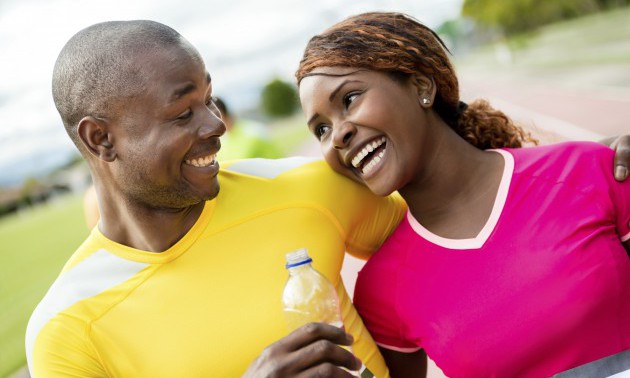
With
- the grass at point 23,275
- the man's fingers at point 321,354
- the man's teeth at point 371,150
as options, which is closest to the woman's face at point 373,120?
the man's teeth at point 371,150

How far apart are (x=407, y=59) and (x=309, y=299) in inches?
38.3

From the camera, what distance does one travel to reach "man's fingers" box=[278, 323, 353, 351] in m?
1.88

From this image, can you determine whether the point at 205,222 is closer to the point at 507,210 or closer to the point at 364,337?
the point at 364,337

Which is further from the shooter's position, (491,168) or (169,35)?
(491,168)

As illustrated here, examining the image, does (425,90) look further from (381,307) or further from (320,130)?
(381,307)

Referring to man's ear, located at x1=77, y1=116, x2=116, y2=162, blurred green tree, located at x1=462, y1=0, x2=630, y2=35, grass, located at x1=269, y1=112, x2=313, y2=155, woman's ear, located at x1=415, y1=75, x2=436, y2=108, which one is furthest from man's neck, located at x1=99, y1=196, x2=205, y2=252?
blurred green tree, located at x1=462, y1=0, x2=630, y2=35

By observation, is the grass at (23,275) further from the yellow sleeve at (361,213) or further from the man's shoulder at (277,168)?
the yellow sleeve at (361,213)

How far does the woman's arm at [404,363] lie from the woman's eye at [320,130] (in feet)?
2.91

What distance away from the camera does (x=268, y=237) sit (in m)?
2.54

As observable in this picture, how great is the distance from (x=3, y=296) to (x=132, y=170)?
17.0 m

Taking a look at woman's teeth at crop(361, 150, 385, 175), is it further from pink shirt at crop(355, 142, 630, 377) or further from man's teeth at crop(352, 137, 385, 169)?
pink shirt at crop(355, 142, 630, 377)

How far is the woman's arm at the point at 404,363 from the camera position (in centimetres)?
259

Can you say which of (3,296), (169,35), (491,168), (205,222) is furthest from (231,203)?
(3,296)

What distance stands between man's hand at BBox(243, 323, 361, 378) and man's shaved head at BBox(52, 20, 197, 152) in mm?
1048
